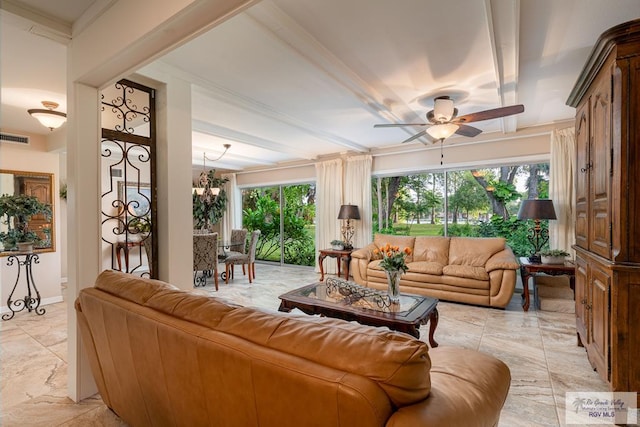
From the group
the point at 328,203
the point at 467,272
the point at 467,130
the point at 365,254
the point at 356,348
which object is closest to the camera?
the point at 356,348

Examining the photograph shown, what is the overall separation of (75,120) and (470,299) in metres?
4.49

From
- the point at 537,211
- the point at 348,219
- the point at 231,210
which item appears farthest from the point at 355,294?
the point at 231,210

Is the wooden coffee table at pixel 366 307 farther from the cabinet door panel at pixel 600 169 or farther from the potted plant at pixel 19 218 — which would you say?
the potted plant at pixel 19 218

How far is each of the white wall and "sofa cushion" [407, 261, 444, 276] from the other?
5.09 metres

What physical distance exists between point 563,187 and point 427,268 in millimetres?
2188

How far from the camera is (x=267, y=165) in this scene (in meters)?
7.55

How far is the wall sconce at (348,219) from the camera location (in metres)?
5.63

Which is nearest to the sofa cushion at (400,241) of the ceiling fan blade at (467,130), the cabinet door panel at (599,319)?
the ceiling fan blade at (467,130)

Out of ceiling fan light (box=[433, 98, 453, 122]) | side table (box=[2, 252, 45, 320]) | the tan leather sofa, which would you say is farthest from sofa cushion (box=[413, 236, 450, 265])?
side table (box=[2, 252, 45, 320])

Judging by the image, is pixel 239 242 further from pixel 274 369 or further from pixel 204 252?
pixel 274 369

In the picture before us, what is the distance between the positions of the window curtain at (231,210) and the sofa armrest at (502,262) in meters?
6.07

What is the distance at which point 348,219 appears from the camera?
19.6 ft

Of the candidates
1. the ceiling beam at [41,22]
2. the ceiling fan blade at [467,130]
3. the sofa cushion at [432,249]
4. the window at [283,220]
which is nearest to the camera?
the ceiling beam at [41,22]

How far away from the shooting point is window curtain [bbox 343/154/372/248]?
5.90 m
